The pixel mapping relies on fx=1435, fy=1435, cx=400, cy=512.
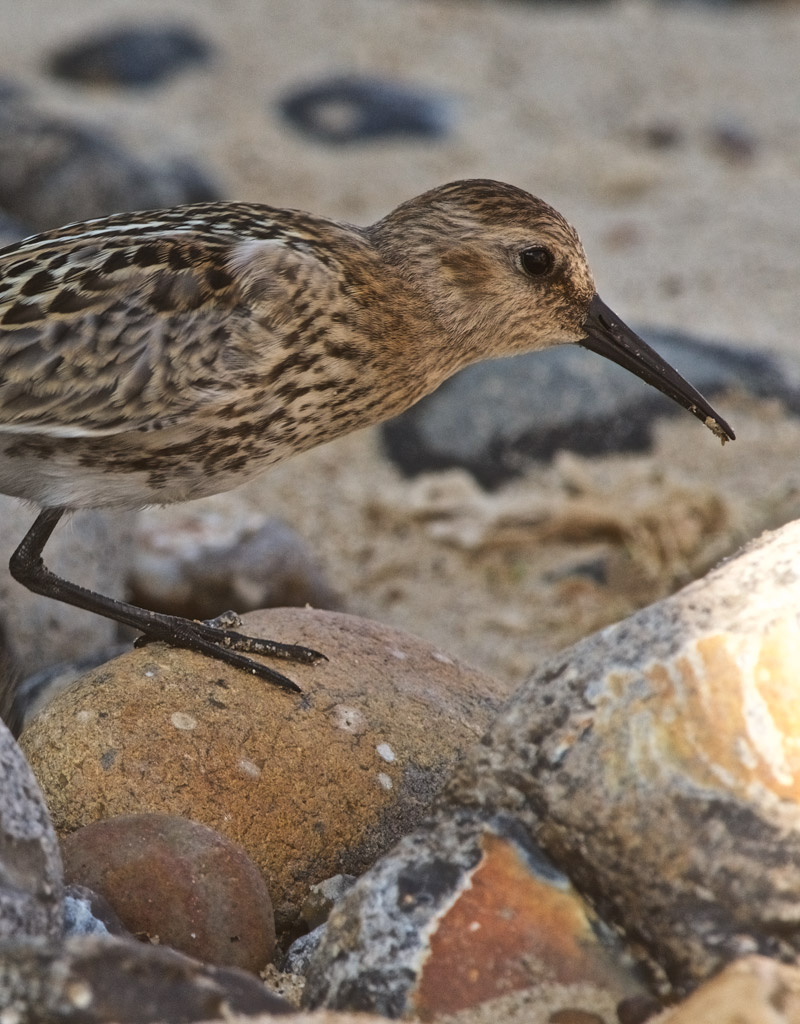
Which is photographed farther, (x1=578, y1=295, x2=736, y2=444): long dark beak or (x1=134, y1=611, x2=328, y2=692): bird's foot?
(x1=578, y1=295, x2=736, y2=444): long dark beak

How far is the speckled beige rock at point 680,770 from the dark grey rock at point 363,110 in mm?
6901

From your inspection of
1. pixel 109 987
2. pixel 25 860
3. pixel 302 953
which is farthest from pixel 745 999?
pixel 25 860

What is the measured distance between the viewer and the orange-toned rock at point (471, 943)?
2.42 metres

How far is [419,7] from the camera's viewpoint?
35.0ft

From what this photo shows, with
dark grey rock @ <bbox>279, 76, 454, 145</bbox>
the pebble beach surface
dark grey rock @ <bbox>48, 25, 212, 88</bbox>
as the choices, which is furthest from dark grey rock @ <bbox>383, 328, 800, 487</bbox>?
dark grey rock @ <bbox>48, 25, 212, 88</bbox>

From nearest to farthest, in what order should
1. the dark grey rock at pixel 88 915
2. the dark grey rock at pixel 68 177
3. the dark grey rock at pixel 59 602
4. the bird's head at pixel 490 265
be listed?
1. the dark grey rock at pixel 88 915
2. the bird's head at pixel 490 265
3. the dark grey rock at pixel 59 602
4. the dark grey rock at pixel 68 177

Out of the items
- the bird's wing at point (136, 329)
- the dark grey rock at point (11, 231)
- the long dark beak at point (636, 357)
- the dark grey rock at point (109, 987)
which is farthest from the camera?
the dark grey rock at point (11, 231)

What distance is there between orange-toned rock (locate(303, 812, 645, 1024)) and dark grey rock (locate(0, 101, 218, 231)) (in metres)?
5.49

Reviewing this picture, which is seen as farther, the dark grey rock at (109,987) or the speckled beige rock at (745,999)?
the dark grey rock at (109,987)

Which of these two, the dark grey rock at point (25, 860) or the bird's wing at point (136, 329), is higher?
the bird's wing at point (136, 329)

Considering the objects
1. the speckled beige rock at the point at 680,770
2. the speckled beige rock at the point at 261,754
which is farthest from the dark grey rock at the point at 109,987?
the speckled beige rock at the point at 261,754

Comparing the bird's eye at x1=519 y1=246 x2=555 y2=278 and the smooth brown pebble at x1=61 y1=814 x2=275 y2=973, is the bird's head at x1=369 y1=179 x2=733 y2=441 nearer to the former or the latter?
the bird's eye at x1=519 y1=246 x2=555 y2=278

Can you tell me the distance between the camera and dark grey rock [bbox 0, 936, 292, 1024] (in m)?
2.18

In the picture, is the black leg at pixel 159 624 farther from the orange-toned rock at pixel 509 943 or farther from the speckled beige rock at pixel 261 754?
the orange-toned rock at pixel 509 943
